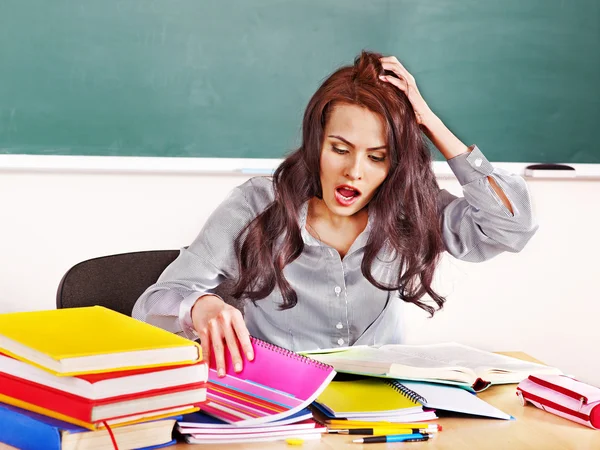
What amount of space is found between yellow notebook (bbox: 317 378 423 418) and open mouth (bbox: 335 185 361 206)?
0.42 metres

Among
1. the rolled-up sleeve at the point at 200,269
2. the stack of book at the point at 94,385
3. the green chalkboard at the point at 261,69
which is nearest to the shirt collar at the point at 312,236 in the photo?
the rolled-up sleeve at the point at 200,269

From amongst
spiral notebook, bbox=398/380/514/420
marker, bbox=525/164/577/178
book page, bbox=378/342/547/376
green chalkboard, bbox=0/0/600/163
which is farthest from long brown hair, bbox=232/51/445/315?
marker, bbox=525/164/577/178

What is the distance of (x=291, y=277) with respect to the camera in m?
1.82

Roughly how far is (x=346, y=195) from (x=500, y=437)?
62 cm

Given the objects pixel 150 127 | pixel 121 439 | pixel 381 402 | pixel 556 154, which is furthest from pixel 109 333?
pixel 556 154

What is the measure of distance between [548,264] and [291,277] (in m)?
1.68

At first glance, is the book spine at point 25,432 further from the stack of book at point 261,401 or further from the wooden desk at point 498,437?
the stack of book at point 261,401

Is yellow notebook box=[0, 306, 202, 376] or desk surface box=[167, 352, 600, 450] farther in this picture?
desk surface box=[167, 352, 600, 450]

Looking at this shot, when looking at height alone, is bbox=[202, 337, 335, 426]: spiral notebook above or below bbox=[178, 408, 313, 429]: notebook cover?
above

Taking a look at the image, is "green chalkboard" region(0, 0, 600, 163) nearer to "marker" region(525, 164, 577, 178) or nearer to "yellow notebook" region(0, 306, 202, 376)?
"marker" region(525, 164, 577, 178)

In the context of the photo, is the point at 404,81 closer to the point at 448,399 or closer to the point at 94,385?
the point at 448,399

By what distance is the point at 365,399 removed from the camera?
49.6 inches

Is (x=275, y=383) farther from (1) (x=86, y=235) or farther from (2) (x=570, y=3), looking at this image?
(2) (x=570, y=3)

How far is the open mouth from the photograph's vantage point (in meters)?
1.65
